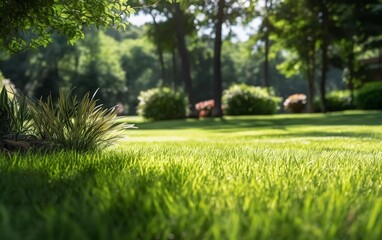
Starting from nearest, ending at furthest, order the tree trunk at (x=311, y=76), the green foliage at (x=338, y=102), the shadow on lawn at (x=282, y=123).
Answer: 1. the shadow on lawn at (x=282, y=123)
2. the tree trunk at (x=311, y=76)
3. the green foliage at (x=338, y=102)

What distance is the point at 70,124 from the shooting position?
21.7ft

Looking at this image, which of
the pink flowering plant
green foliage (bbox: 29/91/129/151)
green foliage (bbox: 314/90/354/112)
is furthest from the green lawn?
green foliage (bbox: 314/90/354/112)

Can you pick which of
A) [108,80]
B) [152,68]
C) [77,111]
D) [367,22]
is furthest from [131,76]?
[77,111]

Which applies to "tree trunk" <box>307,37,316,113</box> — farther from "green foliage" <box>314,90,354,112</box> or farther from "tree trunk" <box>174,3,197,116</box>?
"tree trunk" <box>174,3,197,116</box>

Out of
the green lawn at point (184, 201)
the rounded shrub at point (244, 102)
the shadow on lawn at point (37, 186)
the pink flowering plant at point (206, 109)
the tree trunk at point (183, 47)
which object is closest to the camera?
the green lawn at point (184, 201)

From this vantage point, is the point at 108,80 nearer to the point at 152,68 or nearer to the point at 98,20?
the point at 152,68

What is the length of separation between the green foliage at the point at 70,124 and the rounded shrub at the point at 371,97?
92.8ft

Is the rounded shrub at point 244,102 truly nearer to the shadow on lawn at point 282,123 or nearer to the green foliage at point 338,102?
the green foliage at point 338,102

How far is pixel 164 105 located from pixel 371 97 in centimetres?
1381

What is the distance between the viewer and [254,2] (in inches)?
260

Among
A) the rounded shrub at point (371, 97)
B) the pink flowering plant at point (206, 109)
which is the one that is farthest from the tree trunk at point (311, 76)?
the pink flowering plant at point (206, 109)

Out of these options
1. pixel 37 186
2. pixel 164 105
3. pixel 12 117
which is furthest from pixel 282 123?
pixel 37 186

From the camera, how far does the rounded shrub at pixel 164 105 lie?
31688 millimetres

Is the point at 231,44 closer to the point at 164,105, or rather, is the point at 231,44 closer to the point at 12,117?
the point at 164,105
